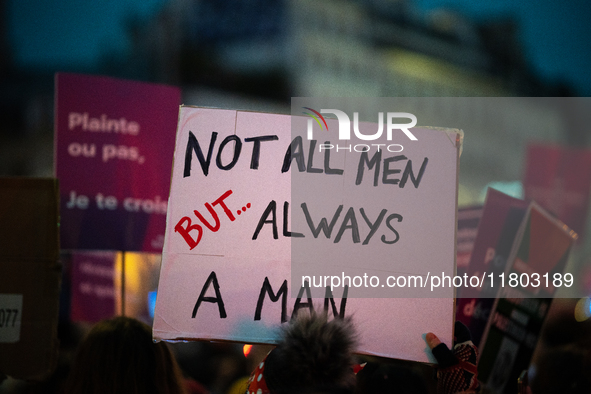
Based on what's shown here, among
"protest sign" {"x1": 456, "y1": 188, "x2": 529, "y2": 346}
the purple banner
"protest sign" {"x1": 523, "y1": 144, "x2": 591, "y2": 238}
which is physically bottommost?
the purple banner

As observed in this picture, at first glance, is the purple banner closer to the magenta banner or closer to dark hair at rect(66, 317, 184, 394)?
the magenta banner

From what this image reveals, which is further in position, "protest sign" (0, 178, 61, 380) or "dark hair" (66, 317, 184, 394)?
"protest sign" (0, 178, 61, 380)

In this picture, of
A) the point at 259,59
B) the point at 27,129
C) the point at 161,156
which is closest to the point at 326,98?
the point at 259,59

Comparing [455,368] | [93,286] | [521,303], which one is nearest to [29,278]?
[455,368]

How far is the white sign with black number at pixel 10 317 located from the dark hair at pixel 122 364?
1.43 feet

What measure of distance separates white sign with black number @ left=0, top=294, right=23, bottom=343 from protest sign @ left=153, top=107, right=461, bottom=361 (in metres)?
0.75

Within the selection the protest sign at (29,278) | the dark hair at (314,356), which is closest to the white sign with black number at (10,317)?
the protest sign at (29,278)

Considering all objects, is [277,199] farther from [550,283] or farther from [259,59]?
[259,59]

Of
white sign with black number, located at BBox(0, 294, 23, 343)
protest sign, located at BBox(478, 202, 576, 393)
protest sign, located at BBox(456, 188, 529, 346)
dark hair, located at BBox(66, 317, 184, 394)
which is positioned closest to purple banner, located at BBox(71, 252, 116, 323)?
white sign with black number, located at BBox(0, 294, 23, 343)

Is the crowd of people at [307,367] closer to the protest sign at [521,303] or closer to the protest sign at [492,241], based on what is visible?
the protest sign at [521,303]

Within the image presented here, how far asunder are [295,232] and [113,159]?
219 centimetres

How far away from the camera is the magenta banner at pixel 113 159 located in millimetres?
4281

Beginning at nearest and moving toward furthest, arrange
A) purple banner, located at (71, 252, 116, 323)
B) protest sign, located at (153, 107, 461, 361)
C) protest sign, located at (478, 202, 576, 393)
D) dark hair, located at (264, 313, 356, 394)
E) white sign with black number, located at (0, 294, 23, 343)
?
dark hair, located at (264, 313, 356, 394) < protest sign, located at (153, 107, 461, 361) < white sign with black number, located at (0, 294, 23, 343) < protest sign, located at (478, 202, 576, 393) < purple banner, located at (71, 252, 116, 323)

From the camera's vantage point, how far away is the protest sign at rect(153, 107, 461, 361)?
256 cm
